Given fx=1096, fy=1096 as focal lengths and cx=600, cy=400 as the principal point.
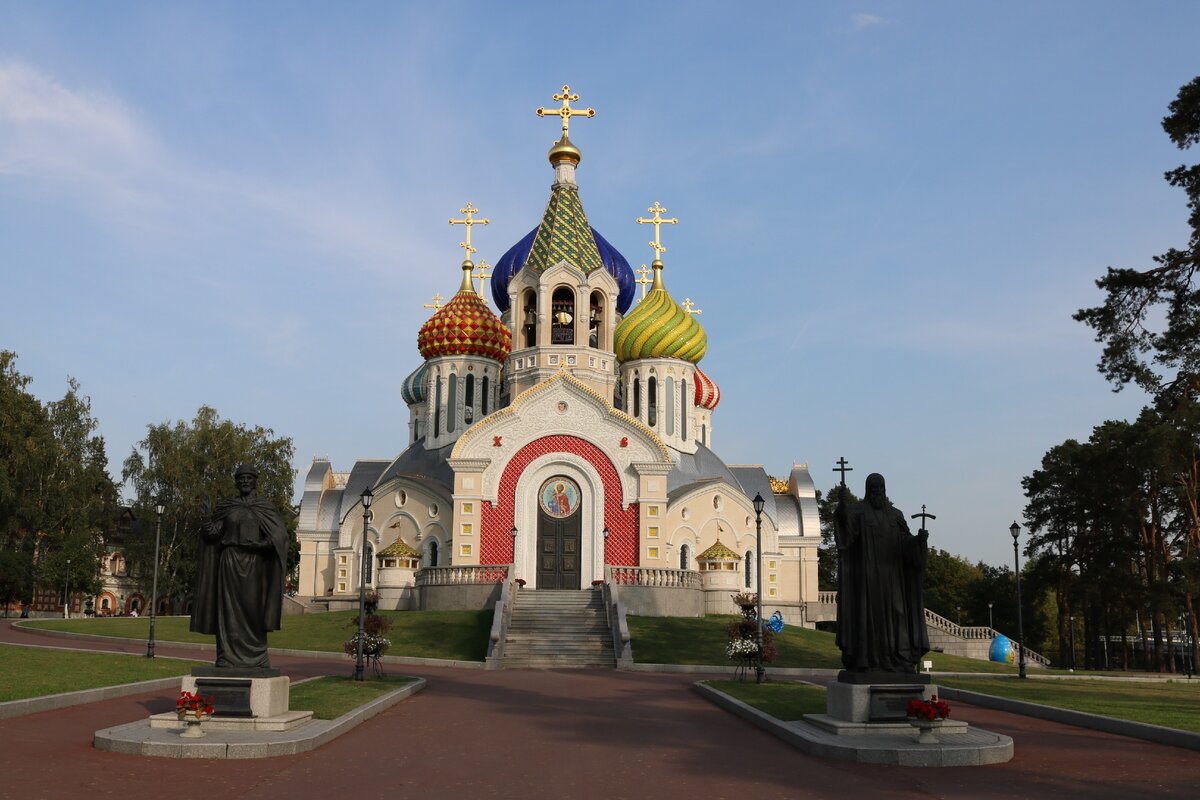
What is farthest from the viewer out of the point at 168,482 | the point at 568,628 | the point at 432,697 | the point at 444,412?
the point at 168,482

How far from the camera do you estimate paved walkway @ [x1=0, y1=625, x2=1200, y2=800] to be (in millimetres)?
10336

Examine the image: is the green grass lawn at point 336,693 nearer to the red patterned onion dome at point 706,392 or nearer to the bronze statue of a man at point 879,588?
the bronze statue of a man at point 879,588

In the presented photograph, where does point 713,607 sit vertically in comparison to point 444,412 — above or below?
below

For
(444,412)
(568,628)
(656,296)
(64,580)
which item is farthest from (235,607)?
(64,580)

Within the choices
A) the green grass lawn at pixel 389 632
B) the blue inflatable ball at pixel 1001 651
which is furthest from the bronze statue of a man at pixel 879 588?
the blue inflatable ball at pixel 1001 651

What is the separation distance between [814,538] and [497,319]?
16566 millimetres

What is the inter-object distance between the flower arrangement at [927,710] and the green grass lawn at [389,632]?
18.1m

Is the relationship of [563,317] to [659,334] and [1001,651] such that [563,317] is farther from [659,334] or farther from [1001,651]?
[1001,651]

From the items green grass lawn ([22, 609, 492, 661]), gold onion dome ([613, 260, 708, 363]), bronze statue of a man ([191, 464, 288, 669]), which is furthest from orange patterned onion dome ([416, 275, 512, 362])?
bronze statue of a man ([191, 464, 288, 669])

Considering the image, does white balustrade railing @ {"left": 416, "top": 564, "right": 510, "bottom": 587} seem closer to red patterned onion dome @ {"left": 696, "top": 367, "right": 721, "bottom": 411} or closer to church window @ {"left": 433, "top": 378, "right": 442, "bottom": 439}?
church window @ {"left": 433, "top": 378, "right": 442, "bottom": 439}

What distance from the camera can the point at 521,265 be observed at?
157ft

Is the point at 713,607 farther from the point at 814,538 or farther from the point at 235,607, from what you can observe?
the point at 235,607

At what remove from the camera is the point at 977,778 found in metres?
11.3

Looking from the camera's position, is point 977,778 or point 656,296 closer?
point 977,778
